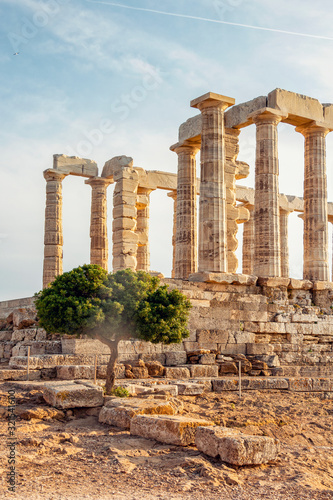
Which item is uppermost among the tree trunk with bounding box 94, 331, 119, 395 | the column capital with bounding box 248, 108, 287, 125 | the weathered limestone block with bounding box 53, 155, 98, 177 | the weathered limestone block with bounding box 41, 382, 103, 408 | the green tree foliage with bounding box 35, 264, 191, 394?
the column capital with bounding box 248, 108, 287, 125

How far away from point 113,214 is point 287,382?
16.1 metres

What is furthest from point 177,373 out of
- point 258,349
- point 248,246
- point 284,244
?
point 284,244

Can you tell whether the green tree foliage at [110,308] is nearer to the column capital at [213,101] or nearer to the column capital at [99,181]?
the column capital at [213,101]

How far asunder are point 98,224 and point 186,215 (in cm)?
698

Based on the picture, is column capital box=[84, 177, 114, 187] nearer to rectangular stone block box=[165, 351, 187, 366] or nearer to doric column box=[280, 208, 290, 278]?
doric column box=[280, 208, 290, 278]

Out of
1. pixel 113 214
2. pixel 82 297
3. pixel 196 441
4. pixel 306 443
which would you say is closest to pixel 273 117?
pixel 113 214

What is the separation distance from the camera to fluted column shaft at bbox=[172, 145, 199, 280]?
31.5 m

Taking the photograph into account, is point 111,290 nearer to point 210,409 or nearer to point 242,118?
point 210,409

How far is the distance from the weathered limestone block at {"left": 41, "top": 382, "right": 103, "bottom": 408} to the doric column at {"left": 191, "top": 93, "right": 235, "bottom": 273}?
13.0m

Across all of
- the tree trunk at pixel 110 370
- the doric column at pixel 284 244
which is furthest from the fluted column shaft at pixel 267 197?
the doric column at pixel 284 244

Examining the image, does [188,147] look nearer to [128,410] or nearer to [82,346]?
[82,346]

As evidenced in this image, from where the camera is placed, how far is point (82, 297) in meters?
17.0

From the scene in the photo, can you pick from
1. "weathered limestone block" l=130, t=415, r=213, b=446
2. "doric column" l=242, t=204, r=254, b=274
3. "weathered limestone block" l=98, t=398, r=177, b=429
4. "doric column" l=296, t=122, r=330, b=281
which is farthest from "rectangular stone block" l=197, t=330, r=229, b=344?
"doric column" l=242, t=204, r=254, b=274

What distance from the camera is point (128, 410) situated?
13.6 meters
